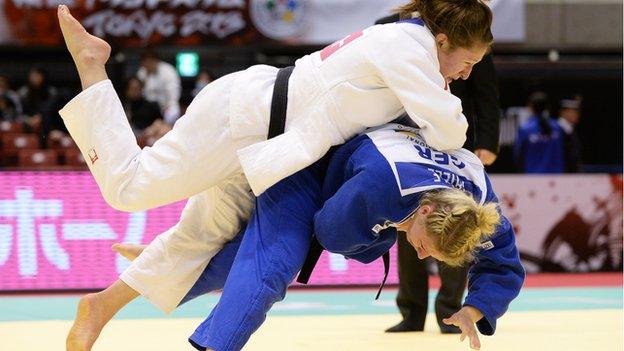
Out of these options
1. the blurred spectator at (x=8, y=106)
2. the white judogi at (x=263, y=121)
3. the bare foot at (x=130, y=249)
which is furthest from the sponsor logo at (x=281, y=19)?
the white judogi at (x=263, y=121)

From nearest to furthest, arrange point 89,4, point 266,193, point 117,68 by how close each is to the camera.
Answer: point 266,193
point 89,4
point 117,68

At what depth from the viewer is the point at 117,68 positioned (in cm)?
1197

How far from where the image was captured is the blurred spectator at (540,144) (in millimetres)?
9508

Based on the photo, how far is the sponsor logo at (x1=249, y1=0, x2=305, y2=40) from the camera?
11336mm

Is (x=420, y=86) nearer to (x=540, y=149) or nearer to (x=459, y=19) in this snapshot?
(x=459, y=19)

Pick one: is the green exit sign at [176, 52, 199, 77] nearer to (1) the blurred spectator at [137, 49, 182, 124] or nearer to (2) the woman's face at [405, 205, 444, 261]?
(1) the blurred spectator at [137, 49, 182, 124]

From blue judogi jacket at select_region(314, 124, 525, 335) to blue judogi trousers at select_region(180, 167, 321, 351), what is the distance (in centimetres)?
7

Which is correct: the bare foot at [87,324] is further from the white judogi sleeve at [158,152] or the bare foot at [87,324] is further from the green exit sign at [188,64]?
the green exit sign at [188,64]

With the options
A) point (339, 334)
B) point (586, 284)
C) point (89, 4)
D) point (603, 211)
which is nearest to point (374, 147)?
point (339, 334)

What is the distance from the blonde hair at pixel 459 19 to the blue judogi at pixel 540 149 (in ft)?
20.9

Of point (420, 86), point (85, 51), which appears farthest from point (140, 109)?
point (420, 86)

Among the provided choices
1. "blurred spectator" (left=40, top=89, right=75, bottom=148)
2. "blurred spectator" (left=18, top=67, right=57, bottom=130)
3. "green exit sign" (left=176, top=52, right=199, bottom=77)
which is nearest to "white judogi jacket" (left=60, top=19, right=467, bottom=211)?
"blurred spectator" (left=40, top=89, right=75, bottom=148)

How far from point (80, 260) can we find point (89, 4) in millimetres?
5003

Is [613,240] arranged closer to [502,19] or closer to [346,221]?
[502,19]
